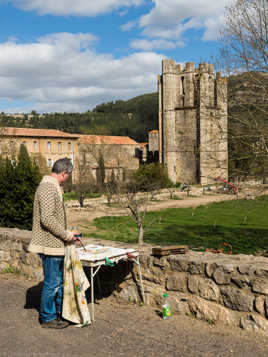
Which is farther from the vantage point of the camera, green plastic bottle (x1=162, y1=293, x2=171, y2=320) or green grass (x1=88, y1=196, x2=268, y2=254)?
green grass (x1=88, y1=196, x2=268, y2=254)

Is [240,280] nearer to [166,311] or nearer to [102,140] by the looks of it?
[166,311]

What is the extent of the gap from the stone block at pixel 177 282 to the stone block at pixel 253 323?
726 mm

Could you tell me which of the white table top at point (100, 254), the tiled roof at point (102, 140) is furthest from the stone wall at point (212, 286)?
the tiled roof at point (102, 140)

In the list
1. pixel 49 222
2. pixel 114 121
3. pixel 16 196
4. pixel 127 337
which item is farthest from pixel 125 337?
pixel 114 121

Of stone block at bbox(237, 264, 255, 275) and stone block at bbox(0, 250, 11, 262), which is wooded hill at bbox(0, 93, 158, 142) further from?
stone block at bbox(237, 264, 255, 275)

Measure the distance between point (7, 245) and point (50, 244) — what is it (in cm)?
261

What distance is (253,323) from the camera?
146 inches

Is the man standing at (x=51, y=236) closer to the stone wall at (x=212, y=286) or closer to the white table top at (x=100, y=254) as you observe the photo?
the white table top at (x=100, y=254)

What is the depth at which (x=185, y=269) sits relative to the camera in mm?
4281

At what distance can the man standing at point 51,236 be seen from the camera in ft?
12.6

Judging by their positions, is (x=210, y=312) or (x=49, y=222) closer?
(x=49, y=222)

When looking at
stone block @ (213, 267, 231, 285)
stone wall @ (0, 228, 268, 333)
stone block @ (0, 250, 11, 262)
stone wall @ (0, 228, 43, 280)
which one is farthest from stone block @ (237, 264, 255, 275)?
stone block @ (0, 250, 11, 262)

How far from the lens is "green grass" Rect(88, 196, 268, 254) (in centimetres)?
1232

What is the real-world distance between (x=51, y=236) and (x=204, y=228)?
44.0 feet
